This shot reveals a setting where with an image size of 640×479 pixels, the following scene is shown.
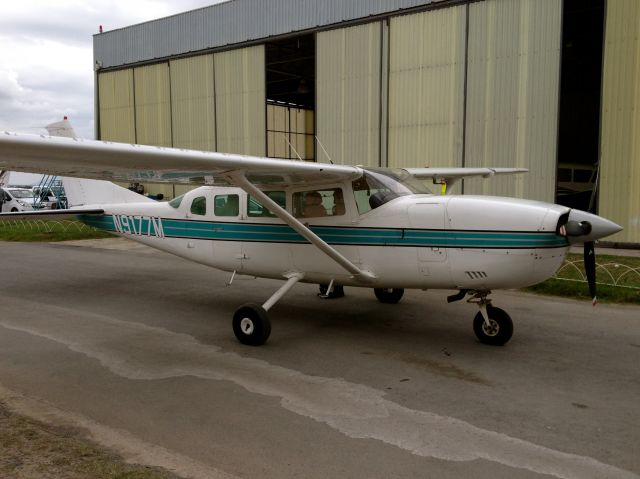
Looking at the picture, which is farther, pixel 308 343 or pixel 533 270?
pixel 308 343

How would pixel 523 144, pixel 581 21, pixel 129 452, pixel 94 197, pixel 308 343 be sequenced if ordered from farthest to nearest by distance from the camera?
pixel 581 21, pixel 523 144, pixel 94 197, pixel 308 343, pixel 129 452

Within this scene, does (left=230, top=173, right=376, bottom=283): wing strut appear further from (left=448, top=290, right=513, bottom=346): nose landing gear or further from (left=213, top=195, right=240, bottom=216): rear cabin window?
(left=213, top=195, right=240, bottom=216): rear cabin window

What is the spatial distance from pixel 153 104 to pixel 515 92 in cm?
1791

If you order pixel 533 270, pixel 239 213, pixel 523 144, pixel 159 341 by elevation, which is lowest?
pixel 159 341

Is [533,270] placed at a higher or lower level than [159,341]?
higher

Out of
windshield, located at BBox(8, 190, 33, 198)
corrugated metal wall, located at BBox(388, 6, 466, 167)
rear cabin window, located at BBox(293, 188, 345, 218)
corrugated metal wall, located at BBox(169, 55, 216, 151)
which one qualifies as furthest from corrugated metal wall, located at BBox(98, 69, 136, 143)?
rear cabin window, located at BBox(293, 188, 345, 218)

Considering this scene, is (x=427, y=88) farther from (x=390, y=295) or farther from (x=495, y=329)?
(x=495, y=329)

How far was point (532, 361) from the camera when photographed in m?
6.05

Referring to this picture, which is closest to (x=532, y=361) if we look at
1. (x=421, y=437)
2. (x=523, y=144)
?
(x=421, y=437)

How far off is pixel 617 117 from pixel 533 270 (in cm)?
1155

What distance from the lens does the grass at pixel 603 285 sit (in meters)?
9.23

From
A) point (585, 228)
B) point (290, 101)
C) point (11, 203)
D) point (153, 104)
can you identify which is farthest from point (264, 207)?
point (11, 203)

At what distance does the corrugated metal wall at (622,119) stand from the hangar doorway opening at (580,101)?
0.81 metres

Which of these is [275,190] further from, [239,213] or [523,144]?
[523,144]
